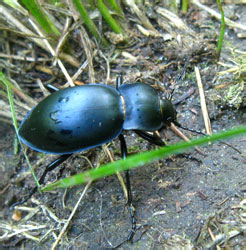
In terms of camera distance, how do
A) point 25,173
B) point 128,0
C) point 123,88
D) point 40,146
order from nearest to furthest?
1. point 40,146
2. point 123,88
3. point 25,173
4. point 128,0

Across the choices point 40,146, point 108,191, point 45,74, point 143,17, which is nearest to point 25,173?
point 40,146

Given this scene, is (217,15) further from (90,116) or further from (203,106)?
(90,116)

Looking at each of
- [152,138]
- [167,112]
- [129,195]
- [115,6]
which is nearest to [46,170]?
[129,195]

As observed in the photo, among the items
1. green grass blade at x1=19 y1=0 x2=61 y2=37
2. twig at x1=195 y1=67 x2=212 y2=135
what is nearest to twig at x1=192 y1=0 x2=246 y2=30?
twig at x1=195 y1=67 x2=212 y2=135

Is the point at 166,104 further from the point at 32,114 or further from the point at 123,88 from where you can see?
the point at 32,114

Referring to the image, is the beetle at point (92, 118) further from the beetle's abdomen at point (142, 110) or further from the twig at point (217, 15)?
the twig at point (217, 15)

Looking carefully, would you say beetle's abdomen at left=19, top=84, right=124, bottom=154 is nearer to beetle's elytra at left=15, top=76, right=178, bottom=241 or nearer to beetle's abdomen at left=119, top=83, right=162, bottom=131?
beetle's elytra at left=15, top=76, right=178, bottom=241

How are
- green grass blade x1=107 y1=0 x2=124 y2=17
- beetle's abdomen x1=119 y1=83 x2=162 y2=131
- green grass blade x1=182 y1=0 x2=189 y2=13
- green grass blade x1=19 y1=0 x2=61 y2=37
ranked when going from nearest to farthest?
beetle's abdomen x1=119 y1=83 x2=162 y2=131
green grass blade x1=19 y1=0 x2=61 y2=37
green grass blade x1=107 y1=0 x2=124 y2=17
green grass blade x1=182 y1=0 x2=189 y2=13
